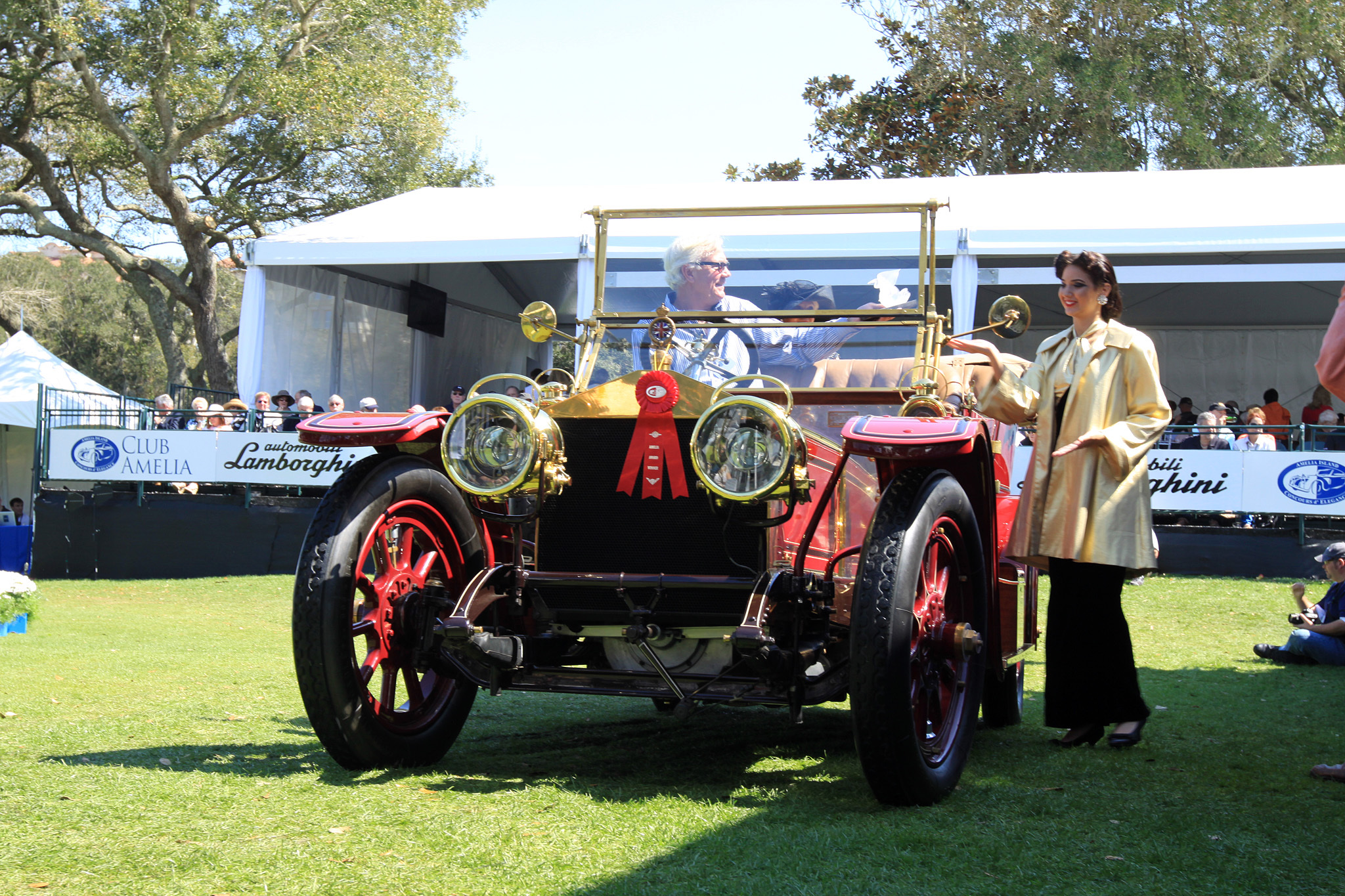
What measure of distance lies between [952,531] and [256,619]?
26.2 feet

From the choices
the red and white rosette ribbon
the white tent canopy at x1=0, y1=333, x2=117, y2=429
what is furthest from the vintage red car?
the white tent canopy at x1=0, y1=333, x2=117, y2=429

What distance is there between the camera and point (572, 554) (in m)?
3.97

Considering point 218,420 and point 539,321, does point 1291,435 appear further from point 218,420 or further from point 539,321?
point 218,420

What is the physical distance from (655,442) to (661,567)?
409mm

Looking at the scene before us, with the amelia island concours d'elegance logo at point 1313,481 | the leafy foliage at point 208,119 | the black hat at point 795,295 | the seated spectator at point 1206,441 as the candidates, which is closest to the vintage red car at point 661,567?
the black hat at point 795,295

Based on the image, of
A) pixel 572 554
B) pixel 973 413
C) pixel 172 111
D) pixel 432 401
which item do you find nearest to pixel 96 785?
pixel 572 554

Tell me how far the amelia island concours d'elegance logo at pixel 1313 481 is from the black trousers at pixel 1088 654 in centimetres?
767

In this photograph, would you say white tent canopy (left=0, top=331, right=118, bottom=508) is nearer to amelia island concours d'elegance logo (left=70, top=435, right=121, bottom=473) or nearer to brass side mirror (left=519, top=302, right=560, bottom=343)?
amelia island concours d'elegance logo (left=70, top=435, right=121, bottom=473)

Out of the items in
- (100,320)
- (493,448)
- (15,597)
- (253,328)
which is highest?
(100,320)

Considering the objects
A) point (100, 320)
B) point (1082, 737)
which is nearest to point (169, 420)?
point (1082, 737)

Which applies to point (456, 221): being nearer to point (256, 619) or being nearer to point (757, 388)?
point (256, 619)

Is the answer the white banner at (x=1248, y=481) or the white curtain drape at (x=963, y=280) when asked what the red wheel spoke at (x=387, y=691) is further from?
the white curtain drape at (x=963, y=280)

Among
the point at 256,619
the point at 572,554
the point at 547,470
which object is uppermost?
the point at 547,470

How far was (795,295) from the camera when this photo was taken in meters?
4.95
